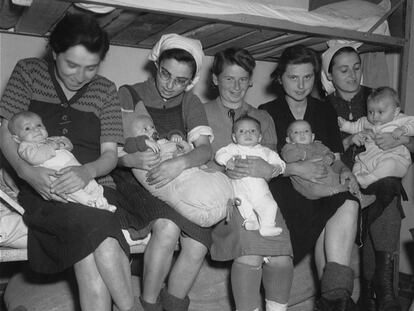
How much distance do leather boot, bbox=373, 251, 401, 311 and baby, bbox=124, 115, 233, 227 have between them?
78 centimetres

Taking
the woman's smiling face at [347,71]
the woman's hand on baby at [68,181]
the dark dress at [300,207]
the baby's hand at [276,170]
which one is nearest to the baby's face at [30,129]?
the woman's hand on baby at [68,181]

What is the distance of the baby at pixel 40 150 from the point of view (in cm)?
147

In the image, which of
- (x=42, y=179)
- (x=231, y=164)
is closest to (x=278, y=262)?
(x=231, y=164)

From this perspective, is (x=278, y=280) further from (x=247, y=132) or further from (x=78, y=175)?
(x=78, y=175)

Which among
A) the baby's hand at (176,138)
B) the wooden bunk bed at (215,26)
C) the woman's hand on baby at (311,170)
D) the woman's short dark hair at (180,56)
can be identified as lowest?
the woman's hand on baby at (311,170)

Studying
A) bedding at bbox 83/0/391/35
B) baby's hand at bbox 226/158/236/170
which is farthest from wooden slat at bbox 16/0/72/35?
baby's hand at bbox 226/158/236/170

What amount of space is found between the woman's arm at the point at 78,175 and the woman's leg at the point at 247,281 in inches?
21.4

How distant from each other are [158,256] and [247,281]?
1.01 ft

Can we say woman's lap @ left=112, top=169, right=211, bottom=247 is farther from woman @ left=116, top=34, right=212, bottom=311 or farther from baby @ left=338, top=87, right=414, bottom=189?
baby @ left=338, top=87, right=414, bottom=189

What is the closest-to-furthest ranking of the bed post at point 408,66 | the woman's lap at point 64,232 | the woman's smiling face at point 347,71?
the woman's lap at point 64,232 → the woman's smiling face at point 347,71 → the bed post at point 408,66

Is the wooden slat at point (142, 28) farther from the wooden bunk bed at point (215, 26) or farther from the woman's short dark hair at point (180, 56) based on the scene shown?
the woman's short dark hair at point (180, 56)

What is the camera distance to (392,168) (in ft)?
6.52

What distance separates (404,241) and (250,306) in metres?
1.26

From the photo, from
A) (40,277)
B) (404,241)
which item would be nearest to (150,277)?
(40,277)
